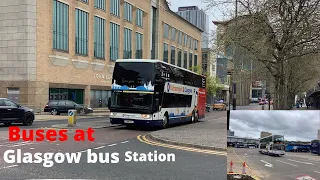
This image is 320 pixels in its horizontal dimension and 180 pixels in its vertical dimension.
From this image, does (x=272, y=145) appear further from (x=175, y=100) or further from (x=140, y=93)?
(x=175, y=100)

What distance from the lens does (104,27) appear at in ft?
158

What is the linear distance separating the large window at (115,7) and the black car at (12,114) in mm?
32499

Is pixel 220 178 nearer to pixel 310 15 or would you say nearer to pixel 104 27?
pixel 310 15

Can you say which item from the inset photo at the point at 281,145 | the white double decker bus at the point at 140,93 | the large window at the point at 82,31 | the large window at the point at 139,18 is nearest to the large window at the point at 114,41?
the large window at the point at 82,31

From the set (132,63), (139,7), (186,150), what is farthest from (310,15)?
(139,7)

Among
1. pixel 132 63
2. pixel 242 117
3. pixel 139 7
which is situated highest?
pixel 139 7

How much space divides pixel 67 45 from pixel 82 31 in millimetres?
3788

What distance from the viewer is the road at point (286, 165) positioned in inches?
126

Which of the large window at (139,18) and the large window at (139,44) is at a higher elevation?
the large window at (139,18)

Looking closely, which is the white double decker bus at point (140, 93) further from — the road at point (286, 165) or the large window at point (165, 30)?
the large window at point (165, 30)

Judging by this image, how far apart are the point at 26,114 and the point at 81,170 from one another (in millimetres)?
13153

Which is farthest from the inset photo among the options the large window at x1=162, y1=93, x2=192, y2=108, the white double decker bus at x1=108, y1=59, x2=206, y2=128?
the large window at x1=162, y1=93, x2=192, y2=108

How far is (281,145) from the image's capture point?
3.27 m

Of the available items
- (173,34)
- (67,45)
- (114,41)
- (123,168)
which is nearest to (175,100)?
(123,168)
